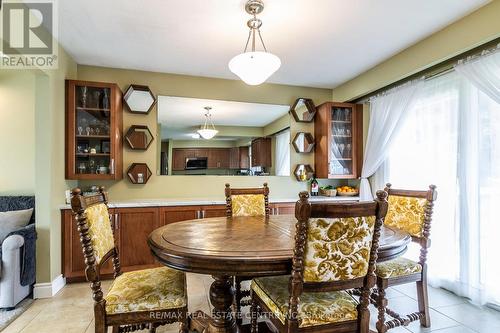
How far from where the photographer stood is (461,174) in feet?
8.45

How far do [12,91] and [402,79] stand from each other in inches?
185

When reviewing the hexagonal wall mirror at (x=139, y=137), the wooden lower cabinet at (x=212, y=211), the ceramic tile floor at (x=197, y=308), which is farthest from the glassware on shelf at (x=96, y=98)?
the ceramic tile floor at (x=197, y=308)

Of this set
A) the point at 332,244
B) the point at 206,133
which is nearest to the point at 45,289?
the point at 206,133

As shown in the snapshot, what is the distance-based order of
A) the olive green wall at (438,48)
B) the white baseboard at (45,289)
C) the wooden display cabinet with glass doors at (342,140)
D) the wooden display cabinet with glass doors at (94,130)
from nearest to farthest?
the olive green wall at (438,48), the white baseboard at (45,289), the wooden display cabinet with glass doors at (94,130), the wooden display cabinet with glass doors at (342,140)

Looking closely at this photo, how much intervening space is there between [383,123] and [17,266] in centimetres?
416

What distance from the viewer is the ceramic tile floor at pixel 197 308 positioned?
6.72 feet

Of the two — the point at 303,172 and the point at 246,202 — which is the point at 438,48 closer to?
the point at 303,172

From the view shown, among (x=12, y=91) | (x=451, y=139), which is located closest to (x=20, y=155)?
(x=12, y=91)

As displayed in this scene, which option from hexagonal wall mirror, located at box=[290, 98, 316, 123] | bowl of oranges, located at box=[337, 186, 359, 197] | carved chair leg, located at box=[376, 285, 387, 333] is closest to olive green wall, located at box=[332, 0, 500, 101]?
hexagonal wall mirror, located at box=[290, 98, 316, 123]

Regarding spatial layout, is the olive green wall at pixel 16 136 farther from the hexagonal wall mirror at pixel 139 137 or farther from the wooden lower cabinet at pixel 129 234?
the hexagonal wall mirror at pixel 139 137

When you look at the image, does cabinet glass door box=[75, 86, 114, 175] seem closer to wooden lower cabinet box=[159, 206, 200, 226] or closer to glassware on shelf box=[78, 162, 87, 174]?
glassware on shelf box=[78, 162, 87, 174]

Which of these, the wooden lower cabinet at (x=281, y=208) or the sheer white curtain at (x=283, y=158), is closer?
the wooden lower cabinet at (x=281, y=208)

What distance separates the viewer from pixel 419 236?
2.18m

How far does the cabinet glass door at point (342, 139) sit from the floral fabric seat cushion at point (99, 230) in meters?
3.10
